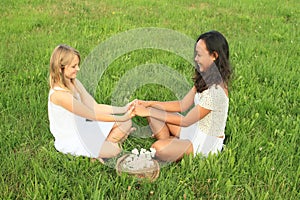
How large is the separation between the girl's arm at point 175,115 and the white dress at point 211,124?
7 cm

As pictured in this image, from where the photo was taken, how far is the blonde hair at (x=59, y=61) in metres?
3.12

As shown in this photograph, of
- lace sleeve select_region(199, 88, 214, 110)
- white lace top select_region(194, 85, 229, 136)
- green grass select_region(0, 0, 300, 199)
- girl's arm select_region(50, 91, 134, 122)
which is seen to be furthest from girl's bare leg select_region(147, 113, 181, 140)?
lace sleeve select_region(199, 88, 214, 110)

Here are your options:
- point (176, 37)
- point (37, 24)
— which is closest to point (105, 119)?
point (176, 37)

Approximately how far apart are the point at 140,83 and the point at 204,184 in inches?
74.5

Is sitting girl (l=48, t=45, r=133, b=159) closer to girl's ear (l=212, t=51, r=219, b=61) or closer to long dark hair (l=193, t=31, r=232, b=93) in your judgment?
long dark hair (l=193, t=31, r=232, b=93)

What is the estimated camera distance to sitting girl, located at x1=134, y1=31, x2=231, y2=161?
10.1 ft

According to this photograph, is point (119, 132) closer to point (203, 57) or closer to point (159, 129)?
point (159, 129)

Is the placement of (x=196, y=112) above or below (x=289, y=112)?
above

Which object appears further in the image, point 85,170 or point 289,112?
point 289,112

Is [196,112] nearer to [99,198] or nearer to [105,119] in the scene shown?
[105,119]

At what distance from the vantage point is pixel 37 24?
A: 6.61 meters

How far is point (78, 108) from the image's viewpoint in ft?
10.5

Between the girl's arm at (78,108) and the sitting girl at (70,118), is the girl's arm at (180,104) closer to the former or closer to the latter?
the girl's arm at (78,108)

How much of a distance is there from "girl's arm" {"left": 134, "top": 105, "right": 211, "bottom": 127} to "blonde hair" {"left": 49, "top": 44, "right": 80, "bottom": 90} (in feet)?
2.63
